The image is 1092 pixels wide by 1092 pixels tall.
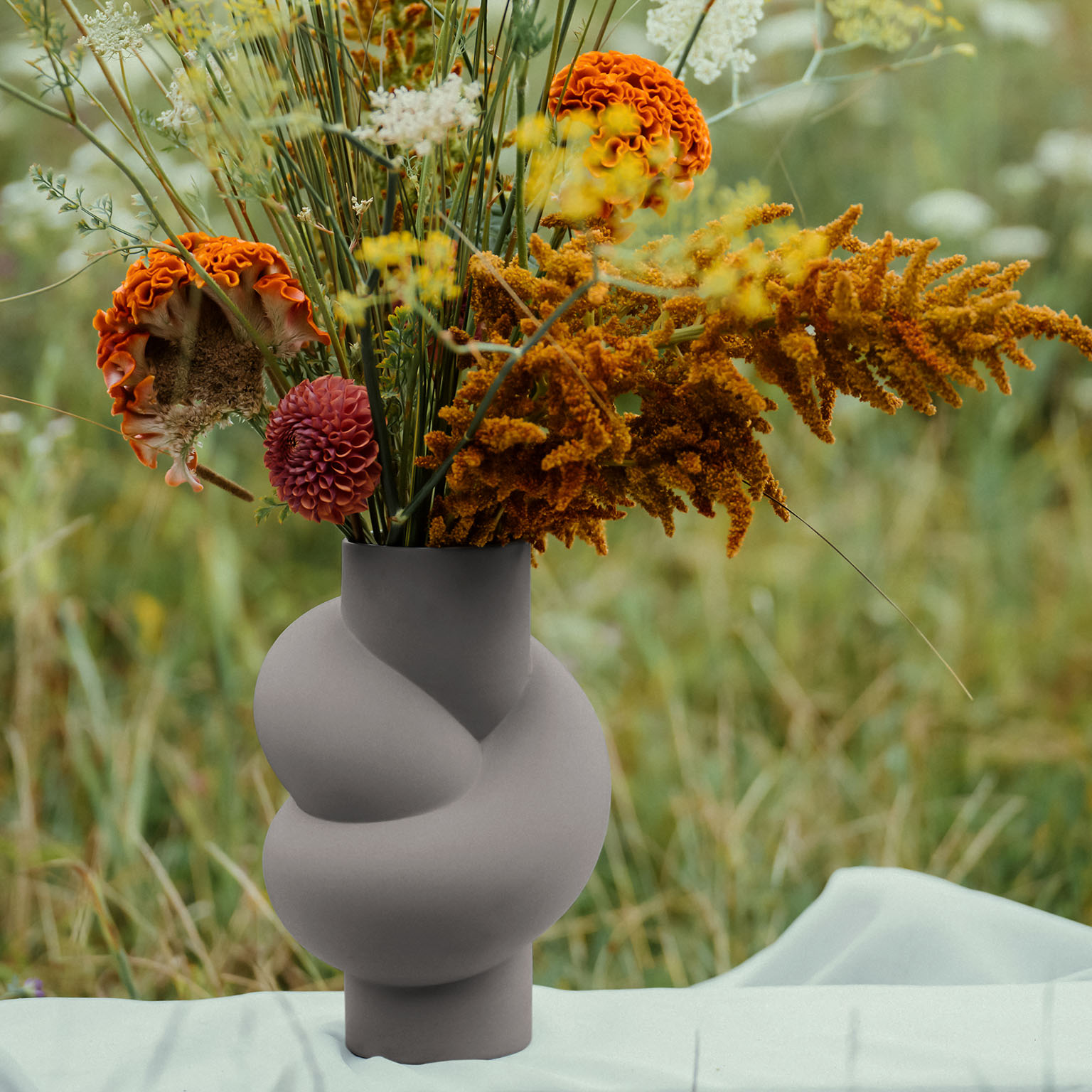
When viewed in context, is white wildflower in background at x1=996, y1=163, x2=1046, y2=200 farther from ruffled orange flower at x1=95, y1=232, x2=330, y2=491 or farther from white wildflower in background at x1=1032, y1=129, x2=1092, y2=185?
ruffled orange flower at x1=95, y1=232, x2=330, y2=491

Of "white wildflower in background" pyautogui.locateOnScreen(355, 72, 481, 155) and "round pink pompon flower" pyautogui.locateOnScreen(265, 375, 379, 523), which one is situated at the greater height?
"white wildflower in background" pyautogui.locateOnScreen(355, 72, 481, 155)

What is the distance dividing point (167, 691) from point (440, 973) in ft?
3.21

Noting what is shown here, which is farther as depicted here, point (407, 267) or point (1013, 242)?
point (1013, 242)

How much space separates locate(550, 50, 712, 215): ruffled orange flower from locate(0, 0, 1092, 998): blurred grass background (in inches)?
23.5

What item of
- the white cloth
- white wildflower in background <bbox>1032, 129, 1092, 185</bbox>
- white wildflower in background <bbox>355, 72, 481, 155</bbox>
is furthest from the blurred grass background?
white wildflower in background <bbox>355, 72, 481, 155</bbox>

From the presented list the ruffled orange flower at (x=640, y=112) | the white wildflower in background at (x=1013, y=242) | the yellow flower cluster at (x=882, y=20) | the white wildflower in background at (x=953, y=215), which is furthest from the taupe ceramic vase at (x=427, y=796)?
the white wildflower in background at (x=1013, y=242)

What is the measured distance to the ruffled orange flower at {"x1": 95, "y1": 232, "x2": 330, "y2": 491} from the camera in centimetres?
63

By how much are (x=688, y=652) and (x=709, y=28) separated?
1.24 metres

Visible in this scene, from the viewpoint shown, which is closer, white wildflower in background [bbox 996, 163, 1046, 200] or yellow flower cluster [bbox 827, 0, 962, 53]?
yellow flower cluster [bbox 827, 0, 962, 53]

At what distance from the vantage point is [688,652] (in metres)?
1.84

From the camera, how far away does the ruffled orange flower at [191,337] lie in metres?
0.63

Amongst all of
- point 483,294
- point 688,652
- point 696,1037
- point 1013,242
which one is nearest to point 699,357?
point 483,294

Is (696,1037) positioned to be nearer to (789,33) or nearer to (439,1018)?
(439,1018)

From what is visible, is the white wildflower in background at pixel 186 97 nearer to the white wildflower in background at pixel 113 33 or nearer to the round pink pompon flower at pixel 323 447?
the white wildflower in background at pixel 113 33
